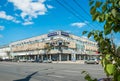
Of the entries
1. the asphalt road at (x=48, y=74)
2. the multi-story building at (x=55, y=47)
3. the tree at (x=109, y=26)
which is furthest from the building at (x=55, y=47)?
the tree at (x=109, y=26)

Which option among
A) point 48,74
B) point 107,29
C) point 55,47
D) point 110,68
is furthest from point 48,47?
point 110,68

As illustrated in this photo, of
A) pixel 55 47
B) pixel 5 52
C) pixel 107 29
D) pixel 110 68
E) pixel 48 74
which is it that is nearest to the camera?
pixel 110 68

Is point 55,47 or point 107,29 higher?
point 55,47

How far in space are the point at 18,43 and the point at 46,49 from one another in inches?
1399

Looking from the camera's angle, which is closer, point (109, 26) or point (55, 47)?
point (109, 26)

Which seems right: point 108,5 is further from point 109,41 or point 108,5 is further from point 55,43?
point 55,43

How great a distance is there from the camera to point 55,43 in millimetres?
96812

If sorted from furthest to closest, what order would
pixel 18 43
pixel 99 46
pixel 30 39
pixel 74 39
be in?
pixel 18 43
pixel 30 39
pixel 74 39
pixel 99 46

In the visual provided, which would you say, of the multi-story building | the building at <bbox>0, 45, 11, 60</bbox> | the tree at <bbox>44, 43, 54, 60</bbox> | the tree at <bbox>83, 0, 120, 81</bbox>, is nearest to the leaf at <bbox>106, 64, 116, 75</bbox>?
the tree at <bbox>83, 0, 120, 81</bbox>

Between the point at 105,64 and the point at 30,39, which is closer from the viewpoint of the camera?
the point at 105,64

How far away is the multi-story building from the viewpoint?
96.4m

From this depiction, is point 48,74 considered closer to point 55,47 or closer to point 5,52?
point 55,47

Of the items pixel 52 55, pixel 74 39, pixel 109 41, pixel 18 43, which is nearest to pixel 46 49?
pixel 52 55

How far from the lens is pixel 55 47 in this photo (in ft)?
315
